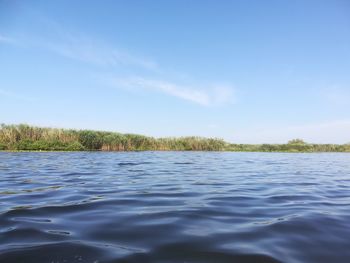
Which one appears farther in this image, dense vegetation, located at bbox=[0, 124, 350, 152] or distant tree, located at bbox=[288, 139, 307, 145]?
distant tree, located at bbox=[288, 139, 307, 145]

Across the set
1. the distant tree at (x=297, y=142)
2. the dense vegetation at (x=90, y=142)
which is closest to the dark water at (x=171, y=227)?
the dense vegetation at (x=90, y=142)

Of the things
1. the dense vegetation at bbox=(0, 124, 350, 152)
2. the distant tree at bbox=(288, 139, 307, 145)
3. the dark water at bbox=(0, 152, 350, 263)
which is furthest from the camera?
the distant tree at bbox=(288, 139, 307, 145)

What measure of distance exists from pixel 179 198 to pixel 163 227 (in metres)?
2.70

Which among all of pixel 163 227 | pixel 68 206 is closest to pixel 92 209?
pixel 68 206

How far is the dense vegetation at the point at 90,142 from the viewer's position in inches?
1606

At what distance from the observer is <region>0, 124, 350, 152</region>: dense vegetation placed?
40.8 m

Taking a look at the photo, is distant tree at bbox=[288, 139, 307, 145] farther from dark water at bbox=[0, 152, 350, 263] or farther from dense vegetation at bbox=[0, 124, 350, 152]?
dark water at bbox=[0, 152, 350, 263]

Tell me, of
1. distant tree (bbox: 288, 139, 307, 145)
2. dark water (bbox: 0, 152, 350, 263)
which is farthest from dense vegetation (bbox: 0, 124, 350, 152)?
dark water (bbox: 0, 152, 350, 263)

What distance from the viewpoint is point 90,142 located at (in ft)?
152

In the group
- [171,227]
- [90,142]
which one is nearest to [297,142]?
[90,142]

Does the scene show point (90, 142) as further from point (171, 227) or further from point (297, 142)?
point (171, 227)

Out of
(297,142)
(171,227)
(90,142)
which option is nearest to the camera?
(171,227)

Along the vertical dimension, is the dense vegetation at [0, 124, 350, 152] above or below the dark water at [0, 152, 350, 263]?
above

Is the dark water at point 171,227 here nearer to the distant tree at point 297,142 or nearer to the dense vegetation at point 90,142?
the dense vegetation at point 90,142
